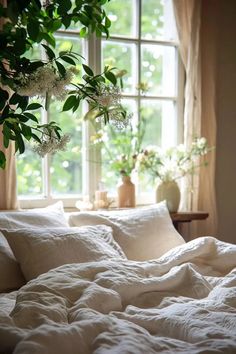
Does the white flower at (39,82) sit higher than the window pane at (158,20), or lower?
lower

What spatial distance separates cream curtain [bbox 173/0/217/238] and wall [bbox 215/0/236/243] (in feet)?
0.51

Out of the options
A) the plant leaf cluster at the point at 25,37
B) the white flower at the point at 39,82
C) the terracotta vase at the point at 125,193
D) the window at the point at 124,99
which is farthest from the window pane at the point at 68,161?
the white flower at the point at 39,82

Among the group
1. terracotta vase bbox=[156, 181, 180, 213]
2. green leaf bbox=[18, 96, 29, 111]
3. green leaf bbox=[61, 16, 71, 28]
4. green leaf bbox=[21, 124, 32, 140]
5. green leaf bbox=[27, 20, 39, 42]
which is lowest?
terracotta vase bbox=[156, 181, 180, 213]

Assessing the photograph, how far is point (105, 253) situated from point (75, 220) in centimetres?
41

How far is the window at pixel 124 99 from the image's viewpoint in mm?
2650

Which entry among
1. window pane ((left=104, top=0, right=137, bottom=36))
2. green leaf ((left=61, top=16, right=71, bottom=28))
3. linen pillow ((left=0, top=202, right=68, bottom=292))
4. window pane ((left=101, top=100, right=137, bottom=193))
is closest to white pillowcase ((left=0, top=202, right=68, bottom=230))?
linen pillow ((left=0, top=202, right=68, bottom=292))

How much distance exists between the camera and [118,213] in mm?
2227

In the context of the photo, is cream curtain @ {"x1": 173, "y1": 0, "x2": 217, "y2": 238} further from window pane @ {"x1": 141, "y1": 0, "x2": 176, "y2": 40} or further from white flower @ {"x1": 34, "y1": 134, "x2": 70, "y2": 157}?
white flower @ {"x1": 34, "y1": 134, "x2": 70, "y2": 157}

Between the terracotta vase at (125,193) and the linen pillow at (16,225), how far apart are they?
47 centimetres

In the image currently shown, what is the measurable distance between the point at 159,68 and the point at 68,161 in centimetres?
106

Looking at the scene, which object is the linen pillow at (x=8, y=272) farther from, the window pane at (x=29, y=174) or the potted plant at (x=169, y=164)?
the potted plant at (x=169, y=164)

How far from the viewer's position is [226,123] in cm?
299

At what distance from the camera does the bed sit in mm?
973

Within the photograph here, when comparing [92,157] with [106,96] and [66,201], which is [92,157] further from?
[106,96]
